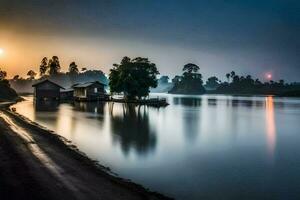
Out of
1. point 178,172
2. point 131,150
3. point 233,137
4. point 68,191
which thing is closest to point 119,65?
point 233,137

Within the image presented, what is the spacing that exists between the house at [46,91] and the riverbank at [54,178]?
84261mm

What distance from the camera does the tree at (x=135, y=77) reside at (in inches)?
3829

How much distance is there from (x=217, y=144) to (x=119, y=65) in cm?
7318

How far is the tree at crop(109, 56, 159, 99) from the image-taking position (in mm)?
97250

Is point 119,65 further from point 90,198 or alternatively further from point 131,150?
point 90,198

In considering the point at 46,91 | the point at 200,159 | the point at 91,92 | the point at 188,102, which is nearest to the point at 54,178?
the point at 200,159

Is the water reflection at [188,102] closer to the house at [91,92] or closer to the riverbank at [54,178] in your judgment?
the house at [91,92]

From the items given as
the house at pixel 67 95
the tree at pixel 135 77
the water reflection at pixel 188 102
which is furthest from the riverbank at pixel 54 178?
the water reflection at pixel 188 102

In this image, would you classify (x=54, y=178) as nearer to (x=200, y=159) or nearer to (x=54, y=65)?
(x=200, y=159)

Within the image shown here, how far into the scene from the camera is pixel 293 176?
68.1 feet

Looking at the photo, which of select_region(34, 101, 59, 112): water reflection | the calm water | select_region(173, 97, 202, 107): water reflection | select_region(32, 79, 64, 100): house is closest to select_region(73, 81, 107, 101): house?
select_region(32, 79, 64, 100): house

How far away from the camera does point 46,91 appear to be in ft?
349

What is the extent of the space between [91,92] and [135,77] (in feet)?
70.1

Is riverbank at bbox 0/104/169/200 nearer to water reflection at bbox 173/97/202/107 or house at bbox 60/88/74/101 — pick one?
house at bbox 60/88/74/101
